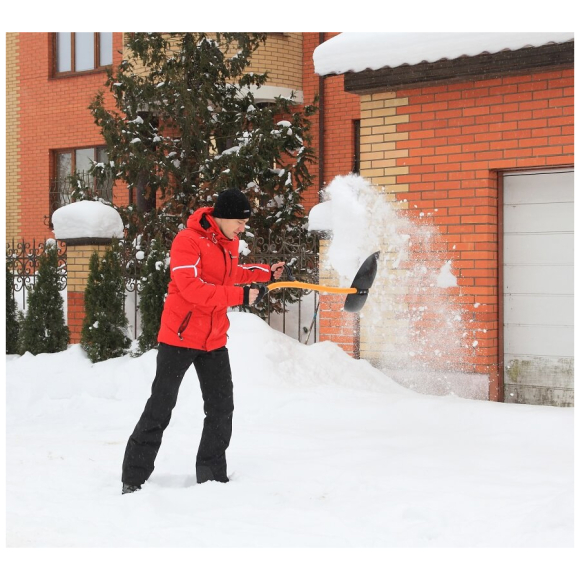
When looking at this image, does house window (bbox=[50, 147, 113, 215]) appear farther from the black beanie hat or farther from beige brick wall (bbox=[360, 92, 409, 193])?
the black beanie hat

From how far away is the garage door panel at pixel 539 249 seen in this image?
7.17m

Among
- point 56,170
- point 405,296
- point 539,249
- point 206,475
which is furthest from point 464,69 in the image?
point 56,170

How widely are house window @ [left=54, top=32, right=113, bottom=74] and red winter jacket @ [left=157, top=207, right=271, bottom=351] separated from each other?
11240mm

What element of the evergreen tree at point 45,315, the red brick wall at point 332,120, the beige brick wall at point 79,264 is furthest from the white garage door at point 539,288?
the red brick wall at point 332,120

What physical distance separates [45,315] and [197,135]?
10.1 ft

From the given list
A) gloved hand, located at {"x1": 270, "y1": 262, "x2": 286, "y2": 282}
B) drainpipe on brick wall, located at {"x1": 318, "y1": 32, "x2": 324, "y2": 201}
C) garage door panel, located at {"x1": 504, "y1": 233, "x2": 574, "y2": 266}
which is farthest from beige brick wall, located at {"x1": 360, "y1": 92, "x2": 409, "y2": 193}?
drainpipe on brick wall, located at {"x1": 318, "y1": 32, "x2": 324, "y2": 201}

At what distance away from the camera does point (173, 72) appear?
34.1 feet

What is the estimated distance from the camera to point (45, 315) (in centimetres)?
967

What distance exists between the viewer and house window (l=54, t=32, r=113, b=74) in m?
15.0

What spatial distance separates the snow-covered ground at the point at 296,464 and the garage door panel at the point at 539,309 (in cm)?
115

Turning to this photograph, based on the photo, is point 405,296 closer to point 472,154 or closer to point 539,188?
point 472,154

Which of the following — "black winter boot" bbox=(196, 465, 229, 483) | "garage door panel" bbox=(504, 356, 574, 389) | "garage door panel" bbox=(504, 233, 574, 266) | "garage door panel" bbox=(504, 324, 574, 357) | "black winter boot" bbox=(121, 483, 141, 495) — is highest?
"garage door panel" bbox=(504, 233, 574, 266)

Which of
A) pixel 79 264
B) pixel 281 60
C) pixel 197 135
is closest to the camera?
pixel 79 264

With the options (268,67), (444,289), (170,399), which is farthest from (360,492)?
(268,67)
